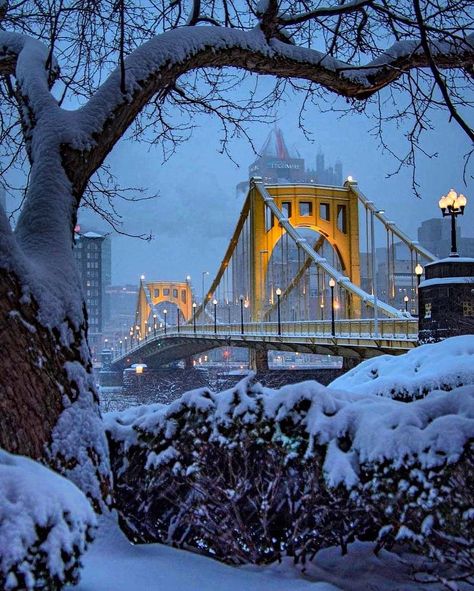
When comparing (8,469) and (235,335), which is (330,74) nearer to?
(8,469)

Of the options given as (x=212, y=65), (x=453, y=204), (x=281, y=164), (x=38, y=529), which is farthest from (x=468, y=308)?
(x=281, y=164)

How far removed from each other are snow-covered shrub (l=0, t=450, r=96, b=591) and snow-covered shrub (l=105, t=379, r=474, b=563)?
4.22 ft

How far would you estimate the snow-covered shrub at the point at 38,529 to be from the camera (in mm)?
2006

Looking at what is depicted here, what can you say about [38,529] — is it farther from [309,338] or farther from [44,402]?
[309,338]

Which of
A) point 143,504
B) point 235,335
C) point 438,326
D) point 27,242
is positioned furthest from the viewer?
point 235,335

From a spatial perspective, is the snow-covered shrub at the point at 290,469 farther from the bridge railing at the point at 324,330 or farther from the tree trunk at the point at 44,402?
the bridge railing at the point at 324,330

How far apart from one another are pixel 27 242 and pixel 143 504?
5.36 feet

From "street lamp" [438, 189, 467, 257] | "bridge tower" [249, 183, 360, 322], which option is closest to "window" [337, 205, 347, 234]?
"bridge tower" [249, 183, 360, 322]

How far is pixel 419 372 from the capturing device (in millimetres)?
6648

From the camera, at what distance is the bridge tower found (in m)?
37.9

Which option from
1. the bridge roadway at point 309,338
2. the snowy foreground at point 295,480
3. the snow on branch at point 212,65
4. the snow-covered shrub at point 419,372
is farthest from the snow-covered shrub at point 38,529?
the bridge roadway at point 309,338

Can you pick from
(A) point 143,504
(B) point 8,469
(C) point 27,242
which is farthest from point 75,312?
(B) point 8,469

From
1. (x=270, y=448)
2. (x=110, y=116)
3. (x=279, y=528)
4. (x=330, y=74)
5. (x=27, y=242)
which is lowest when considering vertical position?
(x=279, y=528)

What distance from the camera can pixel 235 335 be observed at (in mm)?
33812
